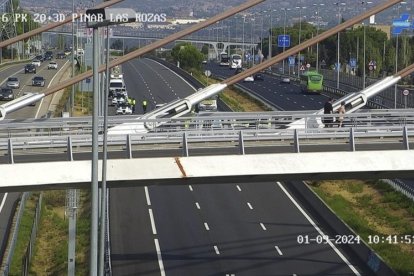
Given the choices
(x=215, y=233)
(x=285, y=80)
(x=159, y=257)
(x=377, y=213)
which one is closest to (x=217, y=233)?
(x=215, y=233)

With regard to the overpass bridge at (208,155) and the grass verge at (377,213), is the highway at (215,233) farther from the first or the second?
the overpass bridge at (208,155)

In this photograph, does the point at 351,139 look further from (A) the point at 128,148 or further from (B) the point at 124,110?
(B) the point at 124,110

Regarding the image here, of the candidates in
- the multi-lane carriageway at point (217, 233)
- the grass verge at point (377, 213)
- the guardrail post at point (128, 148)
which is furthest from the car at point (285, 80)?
the guardrail post at point (128, 148)

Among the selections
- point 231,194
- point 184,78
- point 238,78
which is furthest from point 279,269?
point 184,78

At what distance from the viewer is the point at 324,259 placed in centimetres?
3481

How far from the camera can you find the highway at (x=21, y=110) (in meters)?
42.0

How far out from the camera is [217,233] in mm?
→ 38719

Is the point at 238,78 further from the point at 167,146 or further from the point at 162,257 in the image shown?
the point at 162,257

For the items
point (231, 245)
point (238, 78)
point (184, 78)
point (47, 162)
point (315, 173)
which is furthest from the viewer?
point (184, 78)

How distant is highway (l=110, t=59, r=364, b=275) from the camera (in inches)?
1328

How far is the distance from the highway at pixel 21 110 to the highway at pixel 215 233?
392 centimetres

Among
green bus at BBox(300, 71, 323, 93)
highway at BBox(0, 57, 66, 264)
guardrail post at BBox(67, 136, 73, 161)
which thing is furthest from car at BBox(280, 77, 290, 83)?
guardrail post at BBox(67, 136, 73, 161)

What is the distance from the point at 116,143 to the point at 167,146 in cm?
138

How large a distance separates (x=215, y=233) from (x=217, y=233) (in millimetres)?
69
